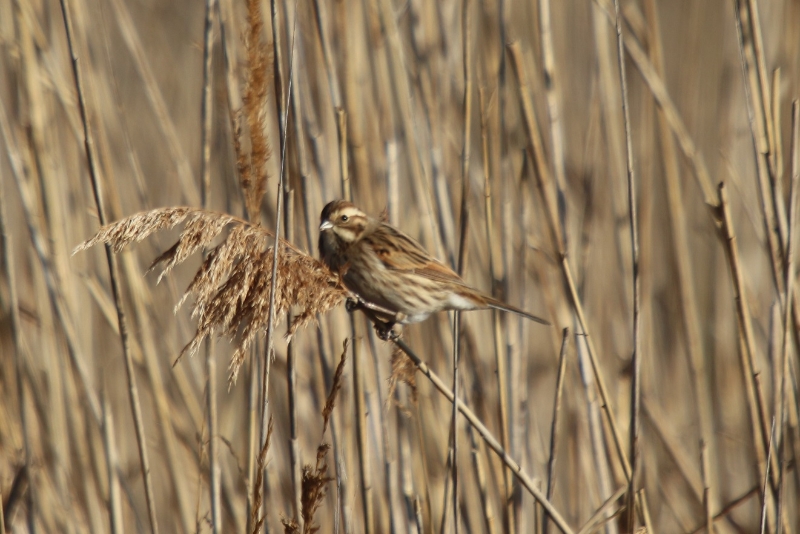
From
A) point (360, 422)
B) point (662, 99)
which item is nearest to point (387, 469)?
point (360, 422)

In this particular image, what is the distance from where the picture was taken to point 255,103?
5.91 ft

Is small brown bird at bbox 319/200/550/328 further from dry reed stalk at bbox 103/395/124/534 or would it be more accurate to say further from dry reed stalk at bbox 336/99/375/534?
dry reed stalk at bbox 103/395/124/534

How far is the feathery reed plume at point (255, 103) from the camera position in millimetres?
1810

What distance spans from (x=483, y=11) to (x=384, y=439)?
152 centimetres

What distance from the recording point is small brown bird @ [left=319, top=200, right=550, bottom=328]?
265 cm

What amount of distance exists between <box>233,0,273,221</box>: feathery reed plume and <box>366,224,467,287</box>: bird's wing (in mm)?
838

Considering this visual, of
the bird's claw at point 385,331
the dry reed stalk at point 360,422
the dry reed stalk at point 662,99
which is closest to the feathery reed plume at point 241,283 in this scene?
the dry reed stalk at point 360,422

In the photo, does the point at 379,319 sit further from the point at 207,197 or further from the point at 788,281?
the point at 788,281

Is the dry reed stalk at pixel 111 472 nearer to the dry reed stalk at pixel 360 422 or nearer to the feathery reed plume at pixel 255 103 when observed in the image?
the dry reed stalk at pixel 360 422

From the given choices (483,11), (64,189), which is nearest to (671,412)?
(483,11)

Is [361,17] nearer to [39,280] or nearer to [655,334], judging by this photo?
[39,280]

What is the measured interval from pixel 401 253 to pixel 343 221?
1.03ft

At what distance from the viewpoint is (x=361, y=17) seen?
273cm

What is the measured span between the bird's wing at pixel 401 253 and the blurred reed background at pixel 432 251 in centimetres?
9
